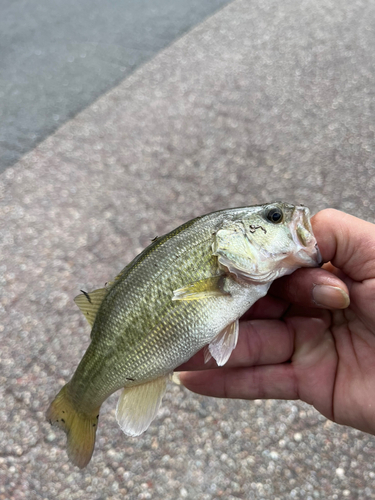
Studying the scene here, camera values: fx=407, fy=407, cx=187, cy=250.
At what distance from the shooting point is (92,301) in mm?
1816

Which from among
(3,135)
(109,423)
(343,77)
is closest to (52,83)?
(3,135)

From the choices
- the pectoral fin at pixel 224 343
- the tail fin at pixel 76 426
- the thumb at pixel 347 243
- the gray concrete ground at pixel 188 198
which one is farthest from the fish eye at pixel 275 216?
the gray concrete ground at pixel 188 198

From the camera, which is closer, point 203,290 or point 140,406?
point 203,290

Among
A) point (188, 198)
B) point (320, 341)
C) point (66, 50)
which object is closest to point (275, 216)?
point (320, 341)

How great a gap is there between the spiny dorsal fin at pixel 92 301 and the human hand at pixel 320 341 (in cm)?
52

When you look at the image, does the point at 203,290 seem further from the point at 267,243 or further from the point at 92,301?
the point at 92,301

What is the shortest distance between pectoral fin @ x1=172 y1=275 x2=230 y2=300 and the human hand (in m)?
0.36

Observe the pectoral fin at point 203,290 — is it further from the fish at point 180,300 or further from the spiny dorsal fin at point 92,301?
the spiny dorsal fin at point 92,301

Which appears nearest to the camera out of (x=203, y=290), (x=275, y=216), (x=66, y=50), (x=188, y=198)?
(x=203, y=290)

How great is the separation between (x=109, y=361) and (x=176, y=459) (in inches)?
41.7

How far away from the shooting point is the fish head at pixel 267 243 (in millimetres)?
1673

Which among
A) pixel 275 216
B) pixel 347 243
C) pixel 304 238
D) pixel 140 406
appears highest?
pixel 275 216

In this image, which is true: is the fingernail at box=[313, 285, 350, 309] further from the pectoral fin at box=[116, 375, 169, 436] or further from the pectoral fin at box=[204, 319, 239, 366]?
the pectoral fin at box=[116, 375, 169, 436]

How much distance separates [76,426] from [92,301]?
56cm
